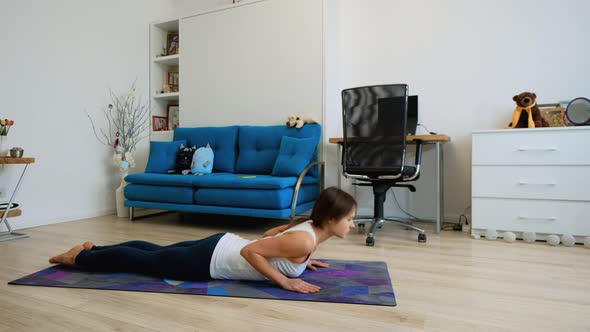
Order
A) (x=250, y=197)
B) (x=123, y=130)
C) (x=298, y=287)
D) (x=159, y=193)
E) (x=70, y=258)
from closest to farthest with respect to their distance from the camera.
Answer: (x=298, y=287) → (x=70, y=258) → (x=250, y=197) → (x=159, y=193) → (x=123, y=130)

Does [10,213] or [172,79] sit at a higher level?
[172,79]

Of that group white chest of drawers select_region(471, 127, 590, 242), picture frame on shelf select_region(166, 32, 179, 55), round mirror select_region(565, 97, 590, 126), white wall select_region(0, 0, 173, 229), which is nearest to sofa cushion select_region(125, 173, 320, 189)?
white wall select_region(0, 0, 173, 229)

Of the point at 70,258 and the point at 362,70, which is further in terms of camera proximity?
the point at 362,70

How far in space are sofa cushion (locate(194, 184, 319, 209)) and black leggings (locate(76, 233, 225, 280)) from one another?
1069 millimetres

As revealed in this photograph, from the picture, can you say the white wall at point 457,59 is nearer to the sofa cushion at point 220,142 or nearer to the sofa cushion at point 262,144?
the sofa cushion at point 262,144

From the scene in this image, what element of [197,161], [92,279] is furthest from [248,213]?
[92,279]

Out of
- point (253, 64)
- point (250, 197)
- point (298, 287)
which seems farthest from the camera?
point (253, 64)

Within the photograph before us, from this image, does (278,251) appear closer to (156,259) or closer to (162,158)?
(156,259)

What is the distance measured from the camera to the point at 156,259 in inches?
70.2

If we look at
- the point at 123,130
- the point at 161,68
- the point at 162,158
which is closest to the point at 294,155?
the point at 162,158

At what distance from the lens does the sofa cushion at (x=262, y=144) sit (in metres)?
3.48

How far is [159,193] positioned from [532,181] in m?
2.96

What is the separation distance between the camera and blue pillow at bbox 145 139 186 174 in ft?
12.2

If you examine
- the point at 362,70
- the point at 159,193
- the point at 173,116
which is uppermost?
the point at 362,70
